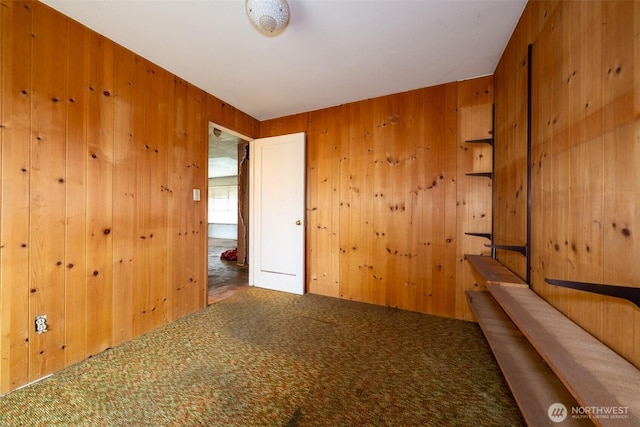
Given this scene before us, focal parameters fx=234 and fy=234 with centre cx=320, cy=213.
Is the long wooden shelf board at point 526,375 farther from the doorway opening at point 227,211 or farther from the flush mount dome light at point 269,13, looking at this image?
the doorway opening at point 227,211

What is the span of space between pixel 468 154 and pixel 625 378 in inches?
81.5

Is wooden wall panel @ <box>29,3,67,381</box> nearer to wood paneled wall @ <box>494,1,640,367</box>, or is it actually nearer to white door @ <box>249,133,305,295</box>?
white door @ <box>249,133,305,295</box>

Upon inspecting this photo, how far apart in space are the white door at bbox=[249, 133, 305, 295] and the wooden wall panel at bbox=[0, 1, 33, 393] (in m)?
2.10

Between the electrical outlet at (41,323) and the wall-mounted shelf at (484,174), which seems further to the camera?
the wall-mounted shelf at (484,174)

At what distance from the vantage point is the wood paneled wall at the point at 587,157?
0.74m

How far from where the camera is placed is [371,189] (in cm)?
276


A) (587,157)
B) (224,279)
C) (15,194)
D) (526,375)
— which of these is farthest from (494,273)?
(224,279)

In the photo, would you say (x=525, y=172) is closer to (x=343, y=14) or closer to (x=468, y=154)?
(x=468, y=154)

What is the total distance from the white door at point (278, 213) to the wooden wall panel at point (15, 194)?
2.10 metres

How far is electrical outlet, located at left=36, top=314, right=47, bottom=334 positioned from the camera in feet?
4.91

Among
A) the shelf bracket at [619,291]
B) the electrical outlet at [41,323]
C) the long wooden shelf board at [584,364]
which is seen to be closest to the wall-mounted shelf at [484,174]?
Result: the long wooden shelf board at [584,364]

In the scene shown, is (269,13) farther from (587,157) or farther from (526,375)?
(526,375)

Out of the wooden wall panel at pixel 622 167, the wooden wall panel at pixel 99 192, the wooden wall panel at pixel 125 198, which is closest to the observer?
the wooden wall panel at pixel 622 167

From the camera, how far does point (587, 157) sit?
919mm
